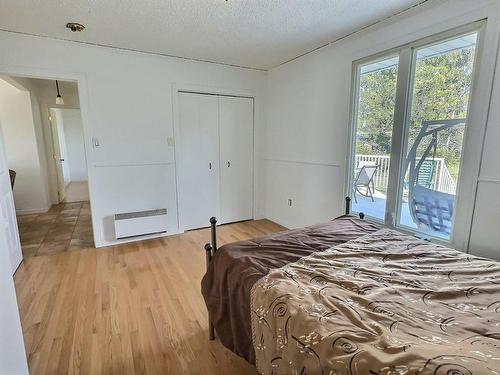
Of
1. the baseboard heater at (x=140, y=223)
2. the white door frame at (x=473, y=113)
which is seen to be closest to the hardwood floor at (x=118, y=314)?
the baseboard heater at (x=140, y=223)

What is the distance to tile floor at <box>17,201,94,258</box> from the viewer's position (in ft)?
10.7

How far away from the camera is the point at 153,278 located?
2.54 m

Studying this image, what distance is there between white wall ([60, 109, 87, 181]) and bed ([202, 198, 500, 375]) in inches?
336

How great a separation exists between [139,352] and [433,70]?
3076 millimetres

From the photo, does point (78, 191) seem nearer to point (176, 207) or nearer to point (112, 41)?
point (176, 207)

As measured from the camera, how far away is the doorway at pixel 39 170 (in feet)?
12.1

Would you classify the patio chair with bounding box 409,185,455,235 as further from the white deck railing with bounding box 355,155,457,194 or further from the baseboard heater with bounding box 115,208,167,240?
the baseboard heater with bounding box 115,208,167,240

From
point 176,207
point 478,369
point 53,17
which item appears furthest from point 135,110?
point 478,369

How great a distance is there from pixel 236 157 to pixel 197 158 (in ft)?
2.13

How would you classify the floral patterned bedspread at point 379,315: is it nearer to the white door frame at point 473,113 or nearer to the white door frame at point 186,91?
the white door frame at point 473,113

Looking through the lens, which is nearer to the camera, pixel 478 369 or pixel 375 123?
pixel 478 369

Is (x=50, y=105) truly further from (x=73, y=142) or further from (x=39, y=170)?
(x=73, y=142)

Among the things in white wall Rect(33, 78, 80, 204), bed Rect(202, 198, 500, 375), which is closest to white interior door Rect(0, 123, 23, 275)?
bed Rect(202, 198, 500, 375)

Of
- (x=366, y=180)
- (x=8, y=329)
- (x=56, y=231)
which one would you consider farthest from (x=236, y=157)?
(x=8, y=329)
